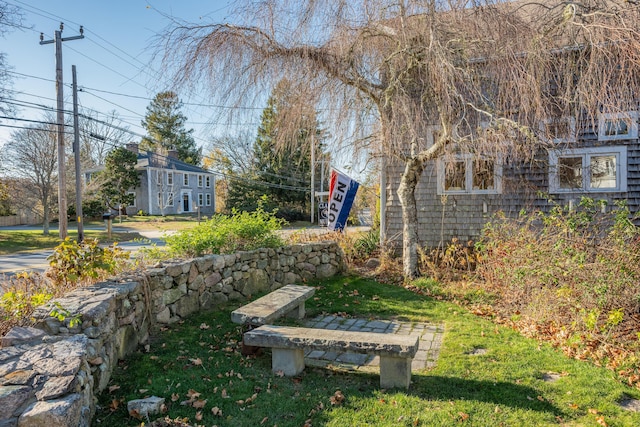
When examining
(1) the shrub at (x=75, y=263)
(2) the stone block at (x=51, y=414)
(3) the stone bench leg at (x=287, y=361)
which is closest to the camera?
(2) the stone block at (x=51, y=414)

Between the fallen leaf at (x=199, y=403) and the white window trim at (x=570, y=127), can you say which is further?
the white window trim at (x=570, y=127)

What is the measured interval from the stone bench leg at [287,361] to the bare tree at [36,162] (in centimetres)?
2110

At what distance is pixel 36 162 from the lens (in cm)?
2056

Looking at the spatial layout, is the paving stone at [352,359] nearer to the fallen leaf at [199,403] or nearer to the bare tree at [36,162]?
the fallen leaf at [199,403]

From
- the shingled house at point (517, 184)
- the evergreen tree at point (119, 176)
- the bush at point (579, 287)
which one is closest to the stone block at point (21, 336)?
the bush at point (579, 287)

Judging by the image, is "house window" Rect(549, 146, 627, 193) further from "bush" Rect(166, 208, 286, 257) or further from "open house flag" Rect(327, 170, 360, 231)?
"bush" Rect(166, 208, 286, 257)

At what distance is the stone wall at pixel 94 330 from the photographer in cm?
241

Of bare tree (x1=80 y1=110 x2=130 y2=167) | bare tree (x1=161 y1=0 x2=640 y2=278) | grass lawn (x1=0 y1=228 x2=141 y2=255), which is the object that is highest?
bare tree (x1=80 y1=110 x2=130 y2=167)

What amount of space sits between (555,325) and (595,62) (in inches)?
126

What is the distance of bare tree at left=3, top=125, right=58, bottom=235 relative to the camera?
20656 mm

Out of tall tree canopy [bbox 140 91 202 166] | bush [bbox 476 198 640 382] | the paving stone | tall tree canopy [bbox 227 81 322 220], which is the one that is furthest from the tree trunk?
tall tree canopy [bbox 140 91 202 166]

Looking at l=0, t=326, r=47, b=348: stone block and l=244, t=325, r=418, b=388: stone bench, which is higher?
l=0, t=326, r=47, b=348: stone block

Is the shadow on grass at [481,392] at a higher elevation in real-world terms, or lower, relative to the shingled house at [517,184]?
lower

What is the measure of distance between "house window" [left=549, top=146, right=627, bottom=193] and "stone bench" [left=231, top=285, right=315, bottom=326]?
237 inches
